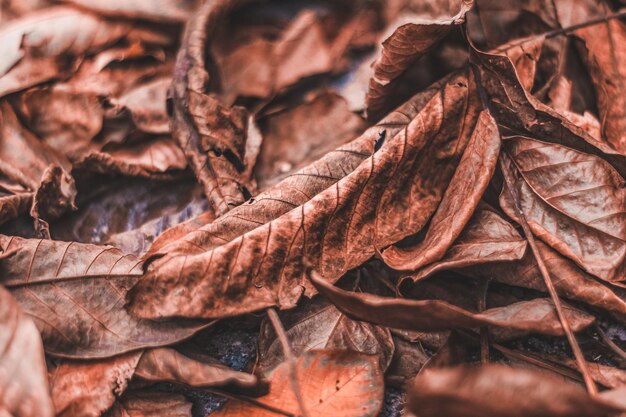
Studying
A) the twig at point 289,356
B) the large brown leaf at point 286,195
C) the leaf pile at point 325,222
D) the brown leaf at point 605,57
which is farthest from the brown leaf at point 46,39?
the brown leaf at point 605,57

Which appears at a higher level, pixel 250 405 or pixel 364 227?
pixel 364 227

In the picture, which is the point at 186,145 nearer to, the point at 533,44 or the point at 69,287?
the point at 69,287

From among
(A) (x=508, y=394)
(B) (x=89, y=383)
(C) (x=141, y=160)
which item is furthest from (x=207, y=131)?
(A) (x=508, y=394)

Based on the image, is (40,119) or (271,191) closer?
(271,191)

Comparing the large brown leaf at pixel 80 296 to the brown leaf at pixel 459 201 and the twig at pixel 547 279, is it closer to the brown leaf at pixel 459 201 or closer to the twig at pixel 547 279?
the brown leaf at pixel 459 201

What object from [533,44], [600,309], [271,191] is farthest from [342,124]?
[600,309]

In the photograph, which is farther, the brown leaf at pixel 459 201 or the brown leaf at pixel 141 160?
the brown leaf at pixel 141 160
